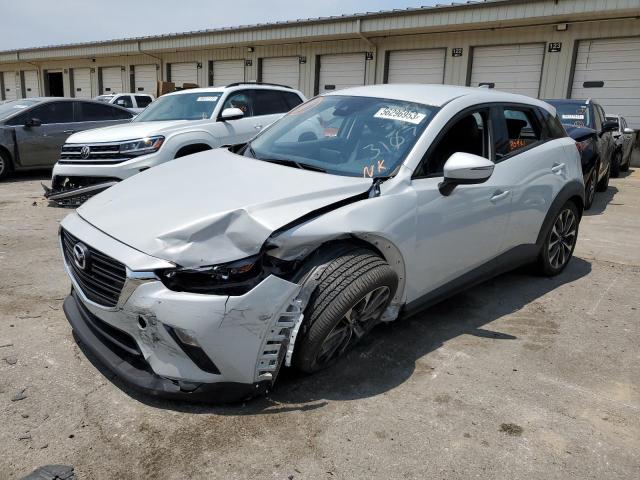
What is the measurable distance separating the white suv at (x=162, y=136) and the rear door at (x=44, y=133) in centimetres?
271

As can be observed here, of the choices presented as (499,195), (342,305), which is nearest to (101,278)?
(342,305)

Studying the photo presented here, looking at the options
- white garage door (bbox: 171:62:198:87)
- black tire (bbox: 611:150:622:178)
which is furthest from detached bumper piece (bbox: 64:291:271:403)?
white garage door (bbox: 171:62:198:87)

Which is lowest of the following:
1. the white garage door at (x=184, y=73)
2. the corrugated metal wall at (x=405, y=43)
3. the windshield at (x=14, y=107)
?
the windshield at (x=14, y=107)

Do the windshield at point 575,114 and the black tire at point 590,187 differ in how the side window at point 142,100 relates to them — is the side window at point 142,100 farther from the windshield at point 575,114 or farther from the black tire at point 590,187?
the black tire at point 590,187

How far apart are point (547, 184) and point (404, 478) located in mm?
2991

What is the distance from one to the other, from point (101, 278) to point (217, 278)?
2.12 feet

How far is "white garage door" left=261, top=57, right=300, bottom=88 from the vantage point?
66.0 ft

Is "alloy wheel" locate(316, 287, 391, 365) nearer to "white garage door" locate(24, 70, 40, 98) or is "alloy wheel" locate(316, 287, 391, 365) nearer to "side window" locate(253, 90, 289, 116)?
"side window" locate(253, 90, 289, 116)

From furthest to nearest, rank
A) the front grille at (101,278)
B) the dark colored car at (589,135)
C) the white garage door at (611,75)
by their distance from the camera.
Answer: the white garage door at (611,75) → the dark colored car at (589,135) → the front grille at (101,278)

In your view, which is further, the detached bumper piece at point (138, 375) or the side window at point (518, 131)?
the side window at point (518, 131)

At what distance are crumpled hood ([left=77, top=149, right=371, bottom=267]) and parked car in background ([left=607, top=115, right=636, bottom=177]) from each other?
999cm

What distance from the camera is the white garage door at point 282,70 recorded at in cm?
2012

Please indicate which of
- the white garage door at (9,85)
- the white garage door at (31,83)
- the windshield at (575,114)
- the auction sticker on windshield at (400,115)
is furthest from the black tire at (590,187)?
the white garage door at (9,85)

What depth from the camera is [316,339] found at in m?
2.69
